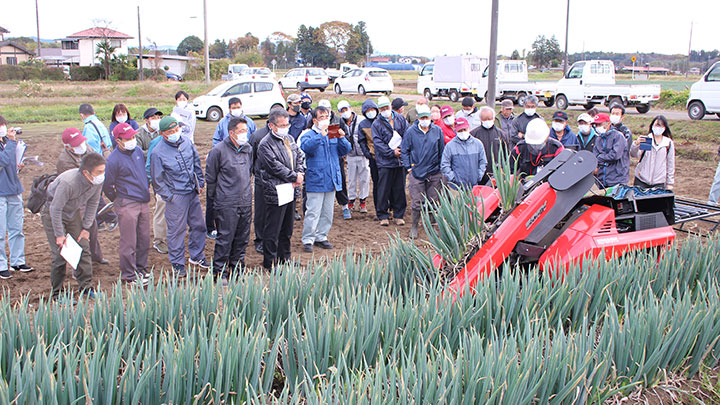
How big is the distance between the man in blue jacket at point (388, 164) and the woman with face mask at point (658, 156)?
9.96ft

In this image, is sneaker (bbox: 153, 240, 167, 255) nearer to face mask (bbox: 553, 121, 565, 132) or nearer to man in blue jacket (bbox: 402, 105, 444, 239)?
man in blue jacket (bbox: 402, 105, 444, 239)

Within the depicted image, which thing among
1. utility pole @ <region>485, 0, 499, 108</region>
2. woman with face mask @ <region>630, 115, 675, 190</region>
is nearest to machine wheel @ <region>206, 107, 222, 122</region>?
utility pole @ <region>485, 0, 499, 108</region>

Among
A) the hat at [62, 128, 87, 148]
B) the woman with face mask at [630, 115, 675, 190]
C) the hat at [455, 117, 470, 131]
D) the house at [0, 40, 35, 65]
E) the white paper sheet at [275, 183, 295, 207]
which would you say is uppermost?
the house at [0, 40, 35, 65]

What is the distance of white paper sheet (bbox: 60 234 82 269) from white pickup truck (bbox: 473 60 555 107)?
1735 centimetres

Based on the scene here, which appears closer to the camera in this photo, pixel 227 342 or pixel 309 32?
pixel 227 342

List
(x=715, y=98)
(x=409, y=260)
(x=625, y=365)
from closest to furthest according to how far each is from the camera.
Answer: (x=625, y=365)
(x=409, y=260)
(x=715, y=98)

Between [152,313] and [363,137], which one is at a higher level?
[363,137]

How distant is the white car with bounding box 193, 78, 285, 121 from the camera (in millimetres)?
19719

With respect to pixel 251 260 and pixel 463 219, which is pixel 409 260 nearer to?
pixel 463 219

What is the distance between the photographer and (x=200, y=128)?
706 inches

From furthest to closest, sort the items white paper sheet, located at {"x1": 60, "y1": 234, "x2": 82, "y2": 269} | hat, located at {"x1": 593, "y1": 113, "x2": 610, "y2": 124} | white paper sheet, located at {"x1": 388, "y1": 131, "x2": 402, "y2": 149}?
white paper sheet, located at {"x1": 388, "y1": 131, "x2": 402, "y2": 149} → hat, located at {"x1": 593, "y1": 113, "x2": 610, "y2": 124} → white paper sheet, located at {"x1": 60, "y1": 234, "x2": 82, "y2": 269}

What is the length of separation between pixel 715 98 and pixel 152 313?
1808 centimetres

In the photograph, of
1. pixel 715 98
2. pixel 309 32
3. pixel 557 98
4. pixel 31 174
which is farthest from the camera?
pixel 309 32

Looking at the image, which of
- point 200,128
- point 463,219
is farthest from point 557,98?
point 463,219
